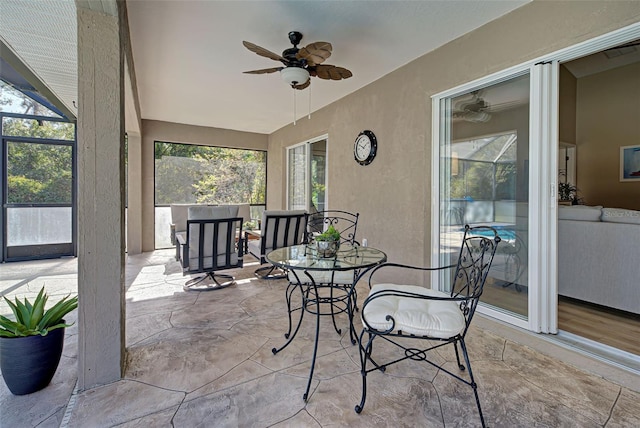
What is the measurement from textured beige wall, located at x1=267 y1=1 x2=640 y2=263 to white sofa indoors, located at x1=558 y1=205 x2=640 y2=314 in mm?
1420

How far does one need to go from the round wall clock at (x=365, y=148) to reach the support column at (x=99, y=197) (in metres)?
2.84

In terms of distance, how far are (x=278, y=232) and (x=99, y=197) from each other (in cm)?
234

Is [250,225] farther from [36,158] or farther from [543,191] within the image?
[543,191]

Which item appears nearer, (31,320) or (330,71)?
(31,320)

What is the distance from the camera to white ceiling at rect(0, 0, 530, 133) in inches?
92.5

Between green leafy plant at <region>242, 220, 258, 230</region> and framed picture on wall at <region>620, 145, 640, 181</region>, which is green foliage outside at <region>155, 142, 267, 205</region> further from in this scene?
framed picture on wall at <region>620, 145, 640, 181</region>

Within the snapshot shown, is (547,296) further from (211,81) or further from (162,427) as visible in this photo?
(211,81)

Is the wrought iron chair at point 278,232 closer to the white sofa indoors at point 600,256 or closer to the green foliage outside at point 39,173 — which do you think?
the white sofa indoors at point 600,256

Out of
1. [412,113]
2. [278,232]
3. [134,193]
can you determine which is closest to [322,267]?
[278,232]

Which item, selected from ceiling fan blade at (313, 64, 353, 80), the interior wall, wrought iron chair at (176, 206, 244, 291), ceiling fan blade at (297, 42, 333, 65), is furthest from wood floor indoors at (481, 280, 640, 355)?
the interior wall

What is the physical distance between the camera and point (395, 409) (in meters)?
1.64

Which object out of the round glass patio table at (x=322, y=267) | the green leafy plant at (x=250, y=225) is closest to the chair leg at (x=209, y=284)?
the round glass patio table at (x=322, y=267)

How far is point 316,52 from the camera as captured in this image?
2.36 meters

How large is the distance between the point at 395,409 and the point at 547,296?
158cm
